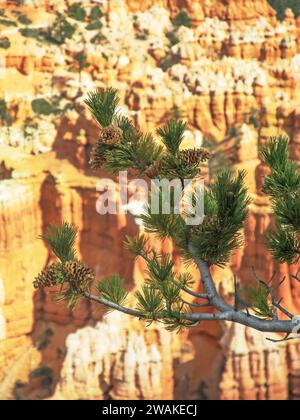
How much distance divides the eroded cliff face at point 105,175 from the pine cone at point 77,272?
36.3 feet

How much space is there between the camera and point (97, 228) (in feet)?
68.5

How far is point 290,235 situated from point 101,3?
27553mm

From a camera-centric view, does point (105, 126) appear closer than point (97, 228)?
Yes

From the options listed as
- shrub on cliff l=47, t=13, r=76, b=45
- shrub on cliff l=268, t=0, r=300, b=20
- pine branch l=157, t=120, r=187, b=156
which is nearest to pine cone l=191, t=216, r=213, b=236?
pine branch l=157, t=120, r=187, b=156

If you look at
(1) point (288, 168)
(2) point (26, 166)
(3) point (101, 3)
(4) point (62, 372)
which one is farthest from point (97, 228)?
(1) point (288, 168)

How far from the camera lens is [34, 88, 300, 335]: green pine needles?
5.02 meters

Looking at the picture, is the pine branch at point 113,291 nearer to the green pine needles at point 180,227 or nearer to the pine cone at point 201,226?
the green pine needles at point 180,227

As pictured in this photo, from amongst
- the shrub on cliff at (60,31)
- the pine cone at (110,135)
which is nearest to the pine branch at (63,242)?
the pine cone at (110,135)

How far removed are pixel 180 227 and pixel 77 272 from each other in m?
0.83

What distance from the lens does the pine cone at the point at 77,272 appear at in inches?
199

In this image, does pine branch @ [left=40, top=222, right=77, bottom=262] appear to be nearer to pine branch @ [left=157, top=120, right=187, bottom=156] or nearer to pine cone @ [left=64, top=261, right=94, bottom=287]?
pine cone @ [left=64, top=261, right=94, bottom=287]

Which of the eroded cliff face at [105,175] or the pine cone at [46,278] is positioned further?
the eroded cliff face at [105,175]

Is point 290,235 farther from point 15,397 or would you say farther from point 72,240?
point 15,397

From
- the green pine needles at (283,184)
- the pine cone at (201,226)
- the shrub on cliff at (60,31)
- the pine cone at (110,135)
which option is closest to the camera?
the green pine needles at (283,184)
